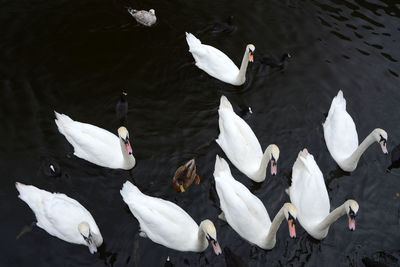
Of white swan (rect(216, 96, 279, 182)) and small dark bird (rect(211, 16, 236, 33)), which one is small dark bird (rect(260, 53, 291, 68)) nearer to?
small dark bird (rect(211, 16, 236, 33))

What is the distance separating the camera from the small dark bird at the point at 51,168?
288 inches

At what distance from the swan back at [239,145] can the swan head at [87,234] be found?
113 inches

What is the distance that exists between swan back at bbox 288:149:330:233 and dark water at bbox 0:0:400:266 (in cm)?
→ 39

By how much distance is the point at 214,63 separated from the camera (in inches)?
355

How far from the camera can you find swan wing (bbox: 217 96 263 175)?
7465 millimetres

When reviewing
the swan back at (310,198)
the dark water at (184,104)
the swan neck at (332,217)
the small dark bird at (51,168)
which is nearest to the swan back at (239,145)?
the dark water at (184,104)

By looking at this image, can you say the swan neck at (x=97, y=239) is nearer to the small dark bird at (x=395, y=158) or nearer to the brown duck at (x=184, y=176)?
the brown duck at (x=184, y=176)

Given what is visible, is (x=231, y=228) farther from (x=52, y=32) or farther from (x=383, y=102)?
(x=52, y=32)

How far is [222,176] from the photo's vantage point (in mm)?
6941

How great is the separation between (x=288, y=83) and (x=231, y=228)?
3957 mm

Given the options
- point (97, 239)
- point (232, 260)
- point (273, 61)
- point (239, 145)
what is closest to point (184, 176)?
point (239, 145)

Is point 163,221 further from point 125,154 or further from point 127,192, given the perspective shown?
point 125,154

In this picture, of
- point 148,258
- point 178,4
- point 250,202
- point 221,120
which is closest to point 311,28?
point 178,4

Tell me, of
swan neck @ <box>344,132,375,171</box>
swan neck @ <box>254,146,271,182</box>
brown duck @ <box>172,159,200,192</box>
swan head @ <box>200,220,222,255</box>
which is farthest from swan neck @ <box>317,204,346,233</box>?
brown duck @ <box>172,159,200,192</box>
